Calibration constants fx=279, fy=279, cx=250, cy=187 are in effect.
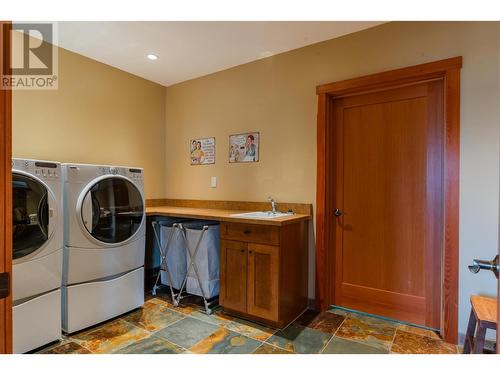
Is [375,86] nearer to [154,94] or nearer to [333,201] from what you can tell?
[333,201]

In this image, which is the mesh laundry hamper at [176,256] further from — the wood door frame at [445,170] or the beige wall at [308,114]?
the wood door frame at [445,170]

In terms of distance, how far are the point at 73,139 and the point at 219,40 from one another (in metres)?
1.69

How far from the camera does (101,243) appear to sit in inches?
88.0

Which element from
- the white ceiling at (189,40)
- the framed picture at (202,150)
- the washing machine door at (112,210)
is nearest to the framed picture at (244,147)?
the framed picture at (202,150)

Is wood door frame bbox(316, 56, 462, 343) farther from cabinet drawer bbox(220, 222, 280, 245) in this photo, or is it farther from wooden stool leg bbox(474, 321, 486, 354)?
wooden stool leg bbox(474, 321, 486, 354)

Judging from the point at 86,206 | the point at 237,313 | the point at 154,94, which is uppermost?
the point at 154,94

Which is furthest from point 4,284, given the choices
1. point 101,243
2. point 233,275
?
point 233,275

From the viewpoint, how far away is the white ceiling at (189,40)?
2246 millimetres

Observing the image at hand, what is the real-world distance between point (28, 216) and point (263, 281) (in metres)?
1.69

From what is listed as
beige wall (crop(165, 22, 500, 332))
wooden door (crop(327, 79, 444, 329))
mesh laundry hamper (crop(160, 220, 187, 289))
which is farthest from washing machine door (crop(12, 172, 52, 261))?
wooden door (crop(327, 79, 444, 329))

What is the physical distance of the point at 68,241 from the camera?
81.5 inches

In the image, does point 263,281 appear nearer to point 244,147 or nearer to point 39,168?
point 244,147
